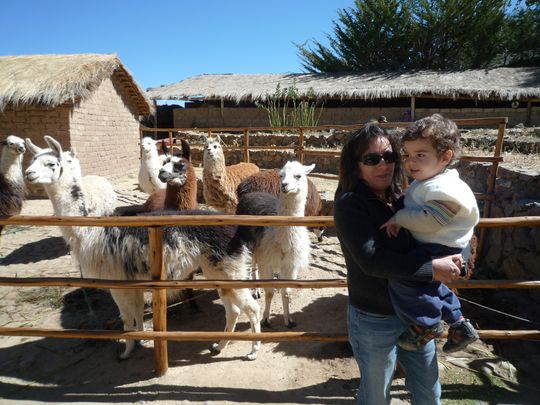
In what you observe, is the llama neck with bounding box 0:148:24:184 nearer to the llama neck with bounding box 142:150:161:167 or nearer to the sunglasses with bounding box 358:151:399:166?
the llama neck with bounding box 142:150:161:167

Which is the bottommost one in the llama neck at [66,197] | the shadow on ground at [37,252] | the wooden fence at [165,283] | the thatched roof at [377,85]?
the shadow on ground at [37,252]

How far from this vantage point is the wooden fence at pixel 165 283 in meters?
2.26

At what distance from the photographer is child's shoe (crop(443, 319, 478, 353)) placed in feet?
4.70

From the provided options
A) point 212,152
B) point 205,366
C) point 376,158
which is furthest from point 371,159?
point 212,152

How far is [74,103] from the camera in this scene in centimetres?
864

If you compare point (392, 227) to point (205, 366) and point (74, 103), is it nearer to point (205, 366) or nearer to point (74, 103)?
point (205, 366)

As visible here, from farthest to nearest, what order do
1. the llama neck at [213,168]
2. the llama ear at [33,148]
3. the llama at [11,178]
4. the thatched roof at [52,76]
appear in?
the thatched roof at [52,76]
the llama neck at [213,168]
the llama at [11,178]
the llama ear at [33,148]

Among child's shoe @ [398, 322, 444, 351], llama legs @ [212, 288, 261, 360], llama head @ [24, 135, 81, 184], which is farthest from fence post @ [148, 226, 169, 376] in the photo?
child's shoe @ [398, 322, 444, 351]

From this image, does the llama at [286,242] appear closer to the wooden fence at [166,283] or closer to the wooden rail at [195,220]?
the wooden fence at [166,283]

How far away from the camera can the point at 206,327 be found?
11.5 ft

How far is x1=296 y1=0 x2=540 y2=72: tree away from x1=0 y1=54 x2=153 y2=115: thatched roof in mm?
17459

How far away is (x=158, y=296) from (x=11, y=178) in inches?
153

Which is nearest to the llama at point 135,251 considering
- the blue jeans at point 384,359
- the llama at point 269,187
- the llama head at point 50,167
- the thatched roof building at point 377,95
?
the llama head at point 50,167

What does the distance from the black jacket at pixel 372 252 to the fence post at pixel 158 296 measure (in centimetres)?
144
